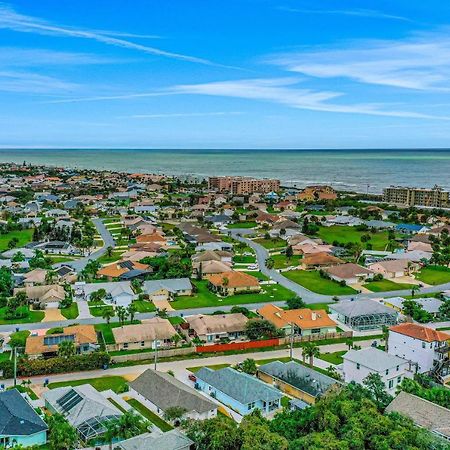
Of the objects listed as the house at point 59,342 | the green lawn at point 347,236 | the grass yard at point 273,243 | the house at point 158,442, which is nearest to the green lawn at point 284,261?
the grass yard at point 273,243

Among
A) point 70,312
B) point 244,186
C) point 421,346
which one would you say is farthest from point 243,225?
point 421,346

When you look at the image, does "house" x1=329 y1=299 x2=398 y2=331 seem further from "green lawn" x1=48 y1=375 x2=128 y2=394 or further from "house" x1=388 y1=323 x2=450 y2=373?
"green lawn" x1=48 y1=375 x2=128 y2=394

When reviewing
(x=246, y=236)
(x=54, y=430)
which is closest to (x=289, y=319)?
(x=54, y=430)

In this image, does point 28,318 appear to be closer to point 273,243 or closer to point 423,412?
point 423,412

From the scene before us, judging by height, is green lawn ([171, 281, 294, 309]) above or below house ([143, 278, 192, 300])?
below

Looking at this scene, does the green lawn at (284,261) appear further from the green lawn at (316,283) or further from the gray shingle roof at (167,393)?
the gray shingle roof at (167,393)

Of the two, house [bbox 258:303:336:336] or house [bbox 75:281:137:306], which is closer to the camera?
house [bbox 258:303:336:336]

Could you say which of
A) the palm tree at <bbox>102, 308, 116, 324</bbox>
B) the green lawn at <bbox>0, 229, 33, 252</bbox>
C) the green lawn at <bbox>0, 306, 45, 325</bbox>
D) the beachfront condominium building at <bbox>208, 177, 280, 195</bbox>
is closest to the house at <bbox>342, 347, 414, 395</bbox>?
the palm tree at <bbox>102, 308, 116, 324</bbox>
